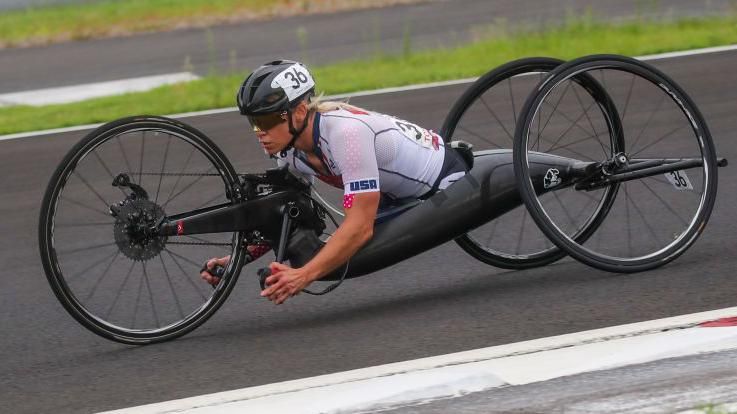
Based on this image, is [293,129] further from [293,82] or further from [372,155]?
[372,155]

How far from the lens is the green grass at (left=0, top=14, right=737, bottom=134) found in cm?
1267

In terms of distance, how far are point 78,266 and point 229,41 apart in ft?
34.3

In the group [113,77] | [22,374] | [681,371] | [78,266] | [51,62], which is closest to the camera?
[681,371]

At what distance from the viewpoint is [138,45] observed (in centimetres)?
1791

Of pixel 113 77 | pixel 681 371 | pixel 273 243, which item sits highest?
pixel 113 77

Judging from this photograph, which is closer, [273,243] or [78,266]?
[273,243]

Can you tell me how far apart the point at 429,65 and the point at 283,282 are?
838 centimetres

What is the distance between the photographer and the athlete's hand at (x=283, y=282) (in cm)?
567

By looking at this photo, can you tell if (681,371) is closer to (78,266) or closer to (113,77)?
(78,266)

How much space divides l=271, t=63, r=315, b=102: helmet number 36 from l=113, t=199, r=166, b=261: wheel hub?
0.74 metres

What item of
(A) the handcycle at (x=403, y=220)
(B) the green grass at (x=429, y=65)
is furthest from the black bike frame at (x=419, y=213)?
(B) the green grass at (x=429, y=65)

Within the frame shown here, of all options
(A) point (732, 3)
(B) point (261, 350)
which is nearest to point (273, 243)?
(B) point (261, 350)

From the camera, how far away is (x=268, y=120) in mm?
5684

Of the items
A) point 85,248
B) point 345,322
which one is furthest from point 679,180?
point 85,248
